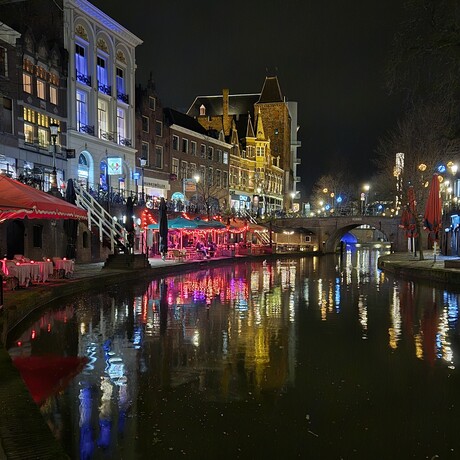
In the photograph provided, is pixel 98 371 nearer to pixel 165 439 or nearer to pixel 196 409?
pixel 196 409

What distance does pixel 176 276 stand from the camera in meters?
28.2

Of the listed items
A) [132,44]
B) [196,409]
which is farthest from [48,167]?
[196,409]

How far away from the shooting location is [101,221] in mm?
31109

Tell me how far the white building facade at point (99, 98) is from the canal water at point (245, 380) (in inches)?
987

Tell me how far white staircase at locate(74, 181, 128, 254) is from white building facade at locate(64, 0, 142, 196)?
3423 mm

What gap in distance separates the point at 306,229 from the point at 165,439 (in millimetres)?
66636

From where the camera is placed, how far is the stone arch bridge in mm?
65188

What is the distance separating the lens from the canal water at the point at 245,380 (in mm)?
5770

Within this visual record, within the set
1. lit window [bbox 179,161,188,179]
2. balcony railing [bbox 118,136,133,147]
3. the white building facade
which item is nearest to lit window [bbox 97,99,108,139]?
the white building facade

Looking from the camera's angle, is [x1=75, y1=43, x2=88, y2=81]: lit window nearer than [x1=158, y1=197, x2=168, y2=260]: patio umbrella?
No

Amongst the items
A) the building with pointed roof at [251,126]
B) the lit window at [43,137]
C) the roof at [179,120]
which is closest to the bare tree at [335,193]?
the building with pointed roof at [251,126]

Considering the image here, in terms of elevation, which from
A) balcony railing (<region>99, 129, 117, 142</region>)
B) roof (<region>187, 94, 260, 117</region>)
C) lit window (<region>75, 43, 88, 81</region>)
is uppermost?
roof (<region>187, 94, 260, 117</region>)

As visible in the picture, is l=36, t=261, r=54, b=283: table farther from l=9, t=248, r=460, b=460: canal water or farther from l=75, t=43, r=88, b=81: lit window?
l=75, t=43, r=88, b=81: lit window

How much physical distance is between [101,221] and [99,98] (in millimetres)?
15642
